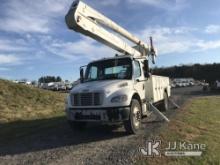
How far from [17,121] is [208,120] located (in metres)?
8.93

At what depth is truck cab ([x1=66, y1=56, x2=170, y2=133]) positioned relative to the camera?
1129 cm

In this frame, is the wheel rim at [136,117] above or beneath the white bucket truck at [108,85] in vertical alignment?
beneath

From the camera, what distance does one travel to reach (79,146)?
10320 mm

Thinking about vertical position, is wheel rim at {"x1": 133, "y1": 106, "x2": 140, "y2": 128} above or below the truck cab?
below

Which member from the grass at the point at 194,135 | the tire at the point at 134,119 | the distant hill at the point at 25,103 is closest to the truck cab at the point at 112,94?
the tire at the point at 134,119

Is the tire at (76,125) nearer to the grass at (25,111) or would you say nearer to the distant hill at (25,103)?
the grass at (25,111)

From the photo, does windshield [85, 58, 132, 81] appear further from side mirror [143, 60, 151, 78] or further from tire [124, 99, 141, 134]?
tire [124, 99, 141, 134]

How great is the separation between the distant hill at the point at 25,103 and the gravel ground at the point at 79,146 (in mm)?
5845

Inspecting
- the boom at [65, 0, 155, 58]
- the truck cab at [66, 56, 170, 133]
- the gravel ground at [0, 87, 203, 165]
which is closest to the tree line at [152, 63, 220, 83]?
the boom at [65, 0, 155, 58]

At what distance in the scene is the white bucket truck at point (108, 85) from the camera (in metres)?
11.3

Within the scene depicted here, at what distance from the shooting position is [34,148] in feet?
34.1

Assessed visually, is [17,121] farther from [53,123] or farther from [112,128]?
[112,128]

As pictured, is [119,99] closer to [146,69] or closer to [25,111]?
[146,69]

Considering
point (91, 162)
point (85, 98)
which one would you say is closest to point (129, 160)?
point (91, 162)
